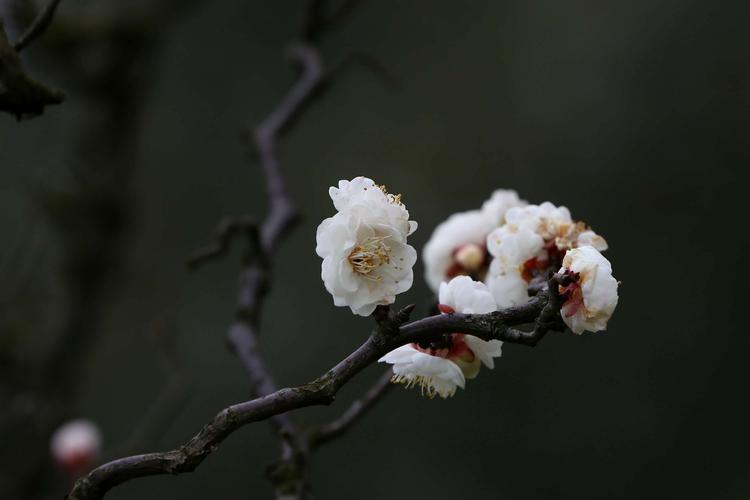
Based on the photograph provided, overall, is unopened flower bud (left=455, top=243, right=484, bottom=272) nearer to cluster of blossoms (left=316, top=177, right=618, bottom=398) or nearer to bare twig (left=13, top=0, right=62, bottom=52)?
cluster of blossoms (left=316, top=177, right=618, bottom=398)

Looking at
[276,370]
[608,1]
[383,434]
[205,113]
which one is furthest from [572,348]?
[205,113]

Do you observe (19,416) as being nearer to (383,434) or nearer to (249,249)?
(249,249)

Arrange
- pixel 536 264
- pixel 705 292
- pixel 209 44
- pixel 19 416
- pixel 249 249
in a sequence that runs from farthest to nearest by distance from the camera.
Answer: pixel 209 44
pixel 705 292
pixel 19 416
pixel 249 249
pixel 536 264

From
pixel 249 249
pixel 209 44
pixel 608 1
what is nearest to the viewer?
pixel 249 249

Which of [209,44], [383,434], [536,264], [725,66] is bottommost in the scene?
[536,264]

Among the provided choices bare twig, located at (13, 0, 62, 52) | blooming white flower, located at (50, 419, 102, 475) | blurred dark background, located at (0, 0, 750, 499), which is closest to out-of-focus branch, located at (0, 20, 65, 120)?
bare twig, located at (13, 0, 62, 52)

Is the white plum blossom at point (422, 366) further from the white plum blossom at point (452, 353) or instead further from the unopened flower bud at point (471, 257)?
the unopened flower bud at point (471, 257)

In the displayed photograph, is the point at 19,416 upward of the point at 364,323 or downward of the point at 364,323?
downward

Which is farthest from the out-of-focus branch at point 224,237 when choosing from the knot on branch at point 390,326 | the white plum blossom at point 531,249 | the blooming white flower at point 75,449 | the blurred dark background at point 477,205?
the blurred dark background at point 477,205
